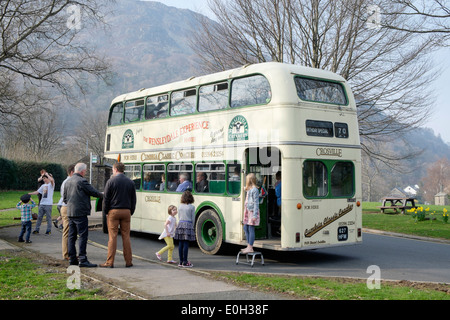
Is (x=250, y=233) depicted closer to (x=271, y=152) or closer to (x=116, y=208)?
(x=271, y=152)

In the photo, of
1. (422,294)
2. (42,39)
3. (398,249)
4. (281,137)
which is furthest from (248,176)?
(42,39)

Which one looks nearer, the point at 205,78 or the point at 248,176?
the point at 248,176

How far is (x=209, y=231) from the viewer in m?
12.4

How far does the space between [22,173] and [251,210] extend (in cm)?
4214

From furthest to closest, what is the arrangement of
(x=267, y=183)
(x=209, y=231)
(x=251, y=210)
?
(x=209, y=231)
(x=267, y=183)
(x=251, y=210)

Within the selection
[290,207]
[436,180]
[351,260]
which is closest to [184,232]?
[290,207]

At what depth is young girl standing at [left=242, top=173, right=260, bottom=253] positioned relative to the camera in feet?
34.3

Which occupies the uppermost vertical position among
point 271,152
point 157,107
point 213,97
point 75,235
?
point 157,107

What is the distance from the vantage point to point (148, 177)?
49.2ft

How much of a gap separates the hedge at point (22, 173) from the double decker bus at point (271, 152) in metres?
35.2

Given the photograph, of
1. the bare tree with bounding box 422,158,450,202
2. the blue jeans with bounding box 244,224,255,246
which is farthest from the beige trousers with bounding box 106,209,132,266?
the bare tree with bounding box 422,158,450,202

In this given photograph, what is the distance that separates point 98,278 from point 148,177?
681cm
